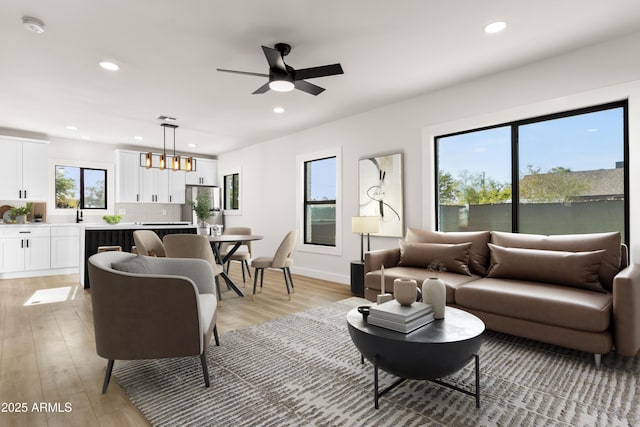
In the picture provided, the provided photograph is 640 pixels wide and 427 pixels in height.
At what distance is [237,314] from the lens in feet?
12.0

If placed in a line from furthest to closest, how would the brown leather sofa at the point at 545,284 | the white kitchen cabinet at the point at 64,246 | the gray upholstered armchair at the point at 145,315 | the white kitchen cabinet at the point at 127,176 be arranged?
the white kitchen cabinet at the point at 127,176
the white kitchen cabinet at the point at 64,246
the brown leather sofa at the point at 545,284
the gray upholstered armchair at the point at 145,315

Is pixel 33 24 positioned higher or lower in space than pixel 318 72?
higher

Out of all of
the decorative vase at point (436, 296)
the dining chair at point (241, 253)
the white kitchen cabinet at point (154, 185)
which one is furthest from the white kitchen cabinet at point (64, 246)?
the decorative vase at point (436, 296)

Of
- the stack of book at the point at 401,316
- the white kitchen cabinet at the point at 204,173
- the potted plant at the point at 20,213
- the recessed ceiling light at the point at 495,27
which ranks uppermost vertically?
the recessed ceiling light at the point at 495,27

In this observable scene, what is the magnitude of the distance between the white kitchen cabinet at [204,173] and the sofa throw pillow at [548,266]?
6.72 metres

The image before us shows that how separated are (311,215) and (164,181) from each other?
12.2 ft

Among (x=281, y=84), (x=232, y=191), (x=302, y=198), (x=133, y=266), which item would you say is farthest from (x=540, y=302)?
(x=232, y=191)

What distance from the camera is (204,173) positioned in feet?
27.2

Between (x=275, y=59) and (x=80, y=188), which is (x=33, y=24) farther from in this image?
(x=80, y=188)

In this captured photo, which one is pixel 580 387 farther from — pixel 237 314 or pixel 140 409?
pixel 237 314

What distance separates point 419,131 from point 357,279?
2044 millimetres

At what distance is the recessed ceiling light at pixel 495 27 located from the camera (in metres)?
2.70

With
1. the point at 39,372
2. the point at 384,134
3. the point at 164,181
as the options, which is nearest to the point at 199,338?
the point at 39,372

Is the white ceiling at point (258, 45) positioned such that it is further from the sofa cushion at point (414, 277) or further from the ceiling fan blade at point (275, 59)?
the sofa cushion at point (414, 277)
